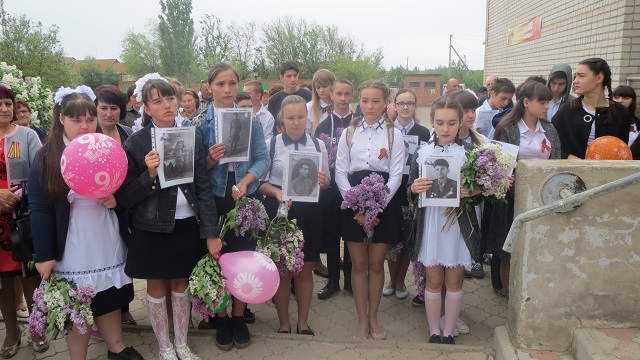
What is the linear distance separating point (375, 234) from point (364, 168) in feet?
1.77

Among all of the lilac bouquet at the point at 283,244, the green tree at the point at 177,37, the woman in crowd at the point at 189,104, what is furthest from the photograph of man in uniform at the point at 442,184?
the green tree at the point at 177,37

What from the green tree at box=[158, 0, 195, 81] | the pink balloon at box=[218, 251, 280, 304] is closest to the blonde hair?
the pink balloon at box=[218, 251, 280, 304]

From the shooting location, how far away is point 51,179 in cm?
299

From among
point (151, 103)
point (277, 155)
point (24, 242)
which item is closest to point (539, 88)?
point (277, 155)

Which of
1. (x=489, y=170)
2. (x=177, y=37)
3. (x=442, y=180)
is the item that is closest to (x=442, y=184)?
(x=442, y=180)

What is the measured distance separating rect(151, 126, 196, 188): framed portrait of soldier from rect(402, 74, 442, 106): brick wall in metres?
43.7

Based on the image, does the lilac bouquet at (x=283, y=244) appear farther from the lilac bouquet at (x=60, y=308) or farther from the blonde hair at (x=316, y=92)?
the blonde hair at (x=316, y=92)

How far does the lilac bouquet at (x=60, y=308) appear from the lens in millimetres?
2938

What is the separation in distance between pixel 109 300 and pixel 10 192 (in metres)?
1.10

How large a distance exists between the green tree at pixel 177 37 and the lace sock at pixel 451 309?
167 feet

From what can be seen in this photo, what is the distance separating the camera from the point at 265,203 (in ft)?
13.2

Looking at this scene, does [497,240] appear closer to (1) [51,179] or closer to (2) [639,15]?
(1) [51,179]

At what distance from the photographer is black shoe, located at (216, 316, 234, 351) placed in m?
3.67

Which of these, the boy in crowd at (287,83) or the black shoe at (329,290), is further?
the boy in crowd at (287,83)
